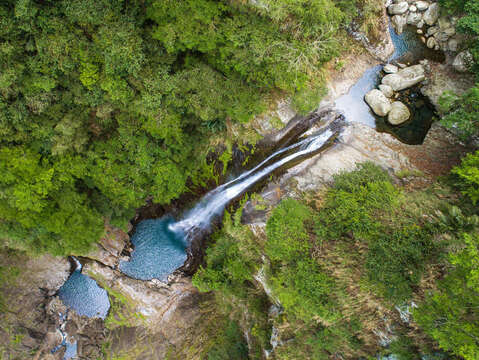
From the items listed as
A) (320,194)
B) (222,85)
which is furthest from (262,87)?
(320,194)

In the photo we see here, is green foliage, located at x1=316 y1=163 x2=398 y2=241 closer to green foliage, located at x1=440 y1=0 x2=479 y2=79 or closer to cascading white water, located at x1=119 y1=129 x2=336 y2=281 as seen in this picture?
cascading white water, located at x1=119 y1=129 x2=336 y2=281

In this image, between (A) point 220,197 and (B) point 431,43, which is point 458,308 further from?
(B) point 431,43

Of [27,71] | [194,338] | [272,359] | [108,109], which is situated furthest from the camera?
[194,338]

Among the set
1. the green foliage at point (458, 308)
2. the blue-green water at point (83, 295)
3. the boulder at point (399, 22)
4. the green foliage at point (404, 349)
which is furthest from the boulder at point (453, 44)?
the blue-green water at point (83, 295)

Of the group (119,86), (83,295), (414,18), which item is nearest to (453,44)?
(414,18)

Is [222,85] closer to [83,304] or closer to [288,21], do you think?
[288,21]

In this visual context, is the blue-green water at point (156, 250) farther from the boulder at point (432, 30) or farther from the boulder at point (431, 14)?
the boulder at point (431, 14)

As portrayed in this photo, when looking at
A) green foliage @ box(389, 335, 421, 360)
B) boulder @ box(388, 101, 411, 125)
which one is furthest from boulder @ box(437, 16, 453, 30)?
green foliage @ box(389, 335, 421, 360)
